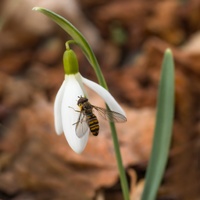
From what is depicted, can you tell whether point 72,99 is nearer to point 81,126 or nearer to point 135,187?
point 81,126

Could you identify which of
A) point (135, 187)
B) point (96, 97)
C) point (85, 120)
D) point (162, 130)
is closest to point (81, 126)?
point (85, 120)

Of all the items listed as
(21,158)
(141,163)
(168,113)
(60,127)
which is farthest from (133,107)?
(60,127)

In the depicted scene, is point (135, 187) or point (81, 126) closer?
point (81, 126)

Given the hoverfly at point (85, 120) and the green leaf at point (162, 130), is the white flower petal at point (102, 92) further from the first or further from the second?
the green leaf at point (162, 130)

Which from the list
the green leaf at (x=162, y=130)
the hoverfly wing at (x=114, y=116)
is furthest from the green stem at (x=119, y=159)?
the green leaf at (x=162, y=130)

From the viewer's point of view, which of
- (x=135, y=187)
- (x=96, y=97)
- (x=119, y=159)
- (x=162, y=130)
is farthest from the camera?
(x=96, y=97)

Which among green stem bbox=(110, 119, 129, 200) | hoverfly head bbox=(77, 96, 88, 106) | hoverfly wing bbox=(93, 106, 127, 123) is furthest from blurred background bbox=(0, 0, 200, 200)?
hoverfly head bbox=(77, 96, 88, 106)

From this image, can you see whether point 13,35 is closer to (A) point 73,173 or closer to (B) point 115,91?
A: (B) point 115,91
